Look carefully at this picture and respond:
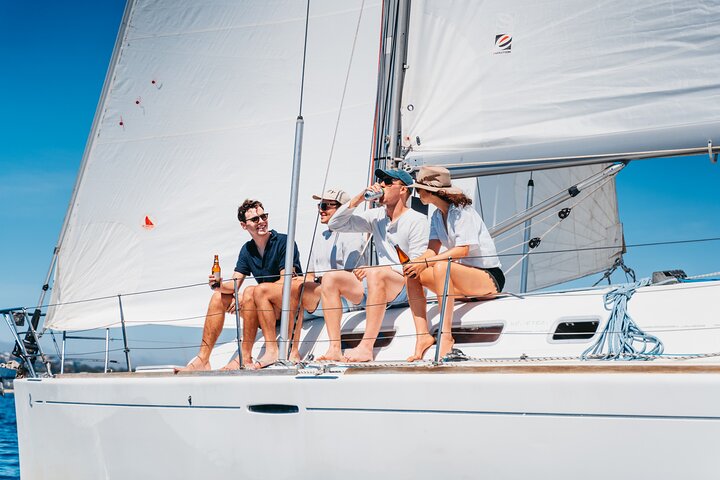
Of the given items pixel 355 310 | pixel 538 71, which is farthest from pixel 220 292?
pixel 538 71

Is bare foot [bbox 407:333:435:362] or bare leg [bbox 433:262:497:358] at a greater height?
bare leg [bbox 433:262:497:358]

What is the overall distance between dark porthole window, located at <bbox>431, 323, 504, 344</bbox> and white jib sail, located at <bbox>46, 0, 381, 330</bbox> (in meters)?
1.69

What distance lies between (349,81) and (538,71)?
1.69m

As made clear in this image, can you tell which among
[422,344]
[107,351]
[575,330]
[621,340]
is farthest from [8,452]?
[621,340]

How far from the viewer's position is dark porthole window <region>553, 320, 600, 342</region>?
4.36 m

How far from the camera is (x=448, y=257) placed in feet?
14.9

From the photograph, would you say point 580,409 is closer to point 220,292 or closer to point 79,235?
point 220,292

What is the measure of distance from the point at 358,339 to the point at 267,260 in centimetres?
79

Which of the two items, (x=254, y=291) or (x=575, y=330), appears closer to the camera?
(x=575, y=330)

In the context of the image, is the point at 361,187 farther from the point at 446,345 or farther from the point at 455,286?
the point at 446,345

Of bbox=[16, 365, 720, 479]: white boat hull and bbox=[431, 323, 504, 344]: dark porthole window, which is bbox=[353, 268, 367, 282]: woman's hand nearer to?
bbox=[431, 323, 504, 344]: dark porthole window

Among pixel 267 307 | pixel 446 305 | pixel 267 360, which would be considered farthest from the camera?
pixel 267 307

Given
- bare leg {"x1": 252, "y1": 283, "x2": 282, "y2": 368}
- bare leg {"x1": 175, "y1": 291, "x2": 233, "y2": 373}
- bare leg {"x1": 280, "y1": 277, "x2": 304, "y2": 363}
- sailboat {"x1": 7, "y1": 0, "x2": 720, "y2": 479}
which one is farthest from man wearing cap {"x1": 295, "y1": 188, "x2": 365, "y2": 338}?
bare leg {"x1": 175, "y1": 291, "x2": 233, "y2": 373}

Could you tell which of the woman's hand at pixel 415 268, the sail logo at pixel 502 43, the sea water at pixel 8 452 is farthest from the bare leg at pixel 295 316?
the sea water at pixel 8 452
